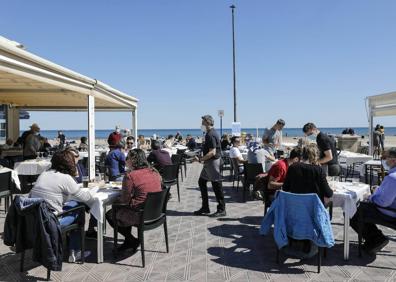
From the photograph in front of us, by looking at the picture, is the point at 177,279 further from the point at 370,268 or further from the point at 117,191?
the point at 370,268

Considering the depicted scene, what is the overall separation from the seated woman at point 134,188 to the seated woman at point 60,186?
1.21 feet

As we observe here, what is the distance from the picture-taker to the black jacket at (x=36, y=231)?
3.05 metres

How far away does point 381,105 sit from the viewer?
8.78m

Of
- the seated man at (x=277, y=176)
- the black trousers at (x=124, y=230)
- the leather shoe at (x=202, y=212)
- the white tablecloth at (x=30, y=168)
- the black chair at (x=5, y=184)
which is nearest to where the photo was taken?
the black trousers at (x=124, y=230)

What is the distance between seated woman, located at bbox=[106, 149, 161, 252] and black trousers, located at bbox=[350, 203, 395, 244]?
84.9 inches

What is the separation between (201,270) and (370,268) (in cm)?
163

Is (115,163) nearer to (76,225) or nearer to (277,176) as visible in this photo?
(76,225)

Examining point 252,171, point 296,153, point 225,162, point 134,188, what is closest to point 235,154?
point 252,171

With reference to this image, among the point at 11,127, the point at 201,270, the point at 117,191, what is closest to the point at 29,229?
the point at 117,191

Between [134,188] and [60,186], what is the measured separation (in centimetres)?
71

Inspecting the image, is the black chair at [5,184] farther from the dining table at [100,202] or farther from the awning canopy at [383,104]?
the awning canopy at [383,104]

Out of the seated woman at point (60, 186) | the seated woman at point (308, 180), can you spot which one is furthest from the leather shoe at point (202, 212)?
the seated woman at point (60, 186)

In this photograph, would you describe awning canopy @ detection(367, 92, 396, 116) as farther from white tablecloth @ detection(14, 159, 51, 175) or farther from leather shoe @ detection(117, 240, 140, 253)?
white tablecloth @ detection(14, 159, 51, 175)

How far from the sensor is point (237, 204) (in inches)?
252
